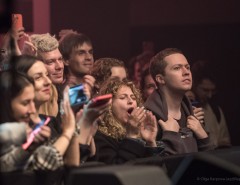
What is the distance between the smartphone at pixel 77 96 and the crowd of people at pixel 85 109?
0.02m

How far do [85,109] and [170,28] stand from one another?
8.21 feet

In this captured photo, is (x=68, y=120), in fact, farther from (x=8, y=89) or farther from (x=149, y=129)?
(x=149, y=129)

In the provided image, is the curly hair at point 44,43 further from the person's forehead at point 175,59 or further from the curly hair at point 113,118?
the person's forehead at point 175,59

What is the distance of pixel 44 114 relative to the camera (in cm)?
370

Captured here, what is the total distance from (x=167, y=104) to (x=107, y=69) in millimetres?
404

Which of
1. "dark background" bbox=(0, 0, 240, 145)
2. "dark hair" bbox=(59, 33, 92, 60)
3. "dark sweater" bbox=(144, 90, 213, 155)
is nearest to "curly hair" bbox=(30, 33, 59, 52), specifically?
"dark hair" bbox=(59, 33, 92, 60)

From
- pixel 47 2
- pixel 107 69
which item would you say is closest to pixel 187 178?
pixel 107 69

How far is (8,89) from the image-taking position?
3.46 meters

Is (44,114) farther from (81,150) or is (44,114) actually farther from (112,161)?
(112,161)

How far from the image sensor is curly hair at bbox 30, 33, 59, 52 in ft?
13.3

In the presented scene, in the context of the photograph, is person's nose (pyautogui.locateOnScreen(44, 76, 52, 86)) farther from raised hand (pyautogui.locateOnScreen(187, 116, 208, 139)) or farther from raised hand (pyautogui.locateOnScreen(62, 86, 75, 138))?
raised hand (pyautogui.locateOnScreen(187, 116, 208, 139))

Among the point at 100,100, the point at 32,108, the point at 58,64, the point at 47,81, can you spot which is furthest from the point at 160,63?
the point at 32,108

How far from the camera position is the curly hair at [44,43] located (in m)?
4.06

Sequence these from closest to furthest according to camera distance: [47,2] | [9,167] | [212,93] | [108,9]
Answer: [9,167] < [47,2] < [108,9] < [212,93]
